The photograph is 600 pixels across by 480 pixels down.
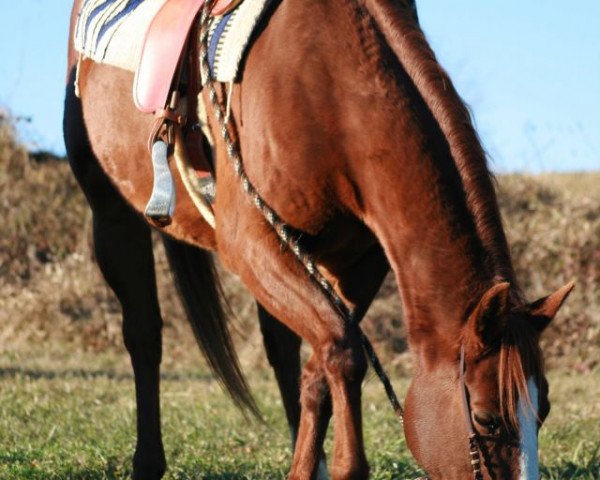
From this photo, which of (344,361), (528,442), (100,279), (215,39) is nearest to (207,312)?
(215,39)

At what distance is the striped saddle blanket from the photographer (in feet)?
11.1

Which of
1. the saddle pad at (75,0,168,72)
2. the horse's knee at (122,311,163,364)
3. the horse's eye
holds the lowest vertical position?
the horse's eye

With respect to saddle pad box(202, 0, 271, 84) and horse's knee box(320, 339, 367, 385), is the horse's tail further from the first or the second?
horse's knee box(320, 339, 367, 385)

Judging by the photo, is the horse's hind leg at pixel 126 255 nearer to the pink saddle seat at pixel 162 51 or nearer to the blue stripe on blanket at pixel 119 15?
the blue stripe on blanket at pixel 119 15

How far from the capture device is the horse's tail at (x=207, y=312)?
4594 millimetres

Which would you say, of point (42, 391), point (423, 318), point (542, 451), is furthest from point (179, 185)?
point (42, 391)

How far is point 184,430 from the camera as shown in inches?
223

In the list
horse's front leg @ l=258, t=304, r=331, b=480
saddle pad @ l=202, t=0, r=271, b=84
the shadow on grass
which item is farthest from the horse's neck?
the shadow on grass

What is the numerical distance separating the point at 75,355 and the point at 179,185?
22.6ft

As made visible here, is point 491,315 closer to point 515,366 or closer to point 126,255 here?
A: point 515,366

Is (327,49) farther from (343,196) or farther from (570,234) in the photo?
(570,234)

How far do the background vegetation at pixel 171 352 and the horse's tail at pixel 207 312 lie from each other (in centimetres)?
34

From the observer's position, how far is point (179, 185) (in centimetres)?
378

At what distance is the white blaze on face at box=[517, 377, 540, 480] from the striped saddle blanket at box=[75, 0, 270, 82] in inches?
54.2
